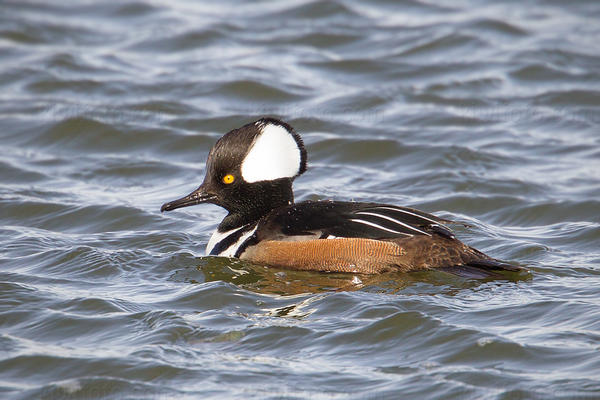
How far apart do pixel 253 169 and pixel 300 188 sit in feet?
7.23

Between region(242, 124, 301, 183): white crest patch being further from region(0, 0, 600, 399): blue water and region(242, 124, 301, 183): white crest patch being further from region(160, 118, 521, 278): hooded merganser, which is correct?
region(0, 0, 600, 399): blue water

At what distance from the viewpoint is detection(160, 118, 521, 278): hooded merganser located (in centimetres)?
679

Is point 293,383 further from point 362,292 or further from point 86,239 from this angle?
point 86,239

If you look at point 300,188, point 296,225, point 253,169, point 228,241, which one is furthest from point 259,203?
point 300,188

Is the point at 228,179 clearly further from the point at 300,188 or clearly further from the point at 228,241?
the point at 300,188

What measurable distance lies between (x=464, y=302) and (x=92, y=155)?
224 inches

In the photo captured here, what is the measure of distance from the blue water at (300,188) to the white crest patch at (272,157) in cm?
78

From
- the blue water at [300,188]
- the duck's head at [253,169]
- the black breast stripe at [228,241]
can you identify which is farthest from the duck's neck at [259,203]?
the blue water at [300,188]

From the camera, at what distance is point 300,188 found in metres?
9.59

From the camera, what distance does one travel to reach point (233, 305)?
21.6 feet

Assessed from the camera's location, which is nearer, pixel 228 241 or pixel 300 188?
pixel 228 241

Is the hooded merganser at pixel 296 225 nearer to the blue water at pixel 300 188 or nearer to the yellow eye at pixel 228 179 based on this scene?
the yellow eye at pixel 228 179

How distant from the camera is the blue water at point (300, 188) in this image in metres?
5.63

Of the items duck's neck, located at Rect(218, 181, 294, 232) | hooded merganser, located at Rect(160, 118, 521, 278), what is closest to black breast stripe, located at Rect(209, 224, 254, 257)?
hooded merganser, located at Rect(160, 118, 521, 278)
